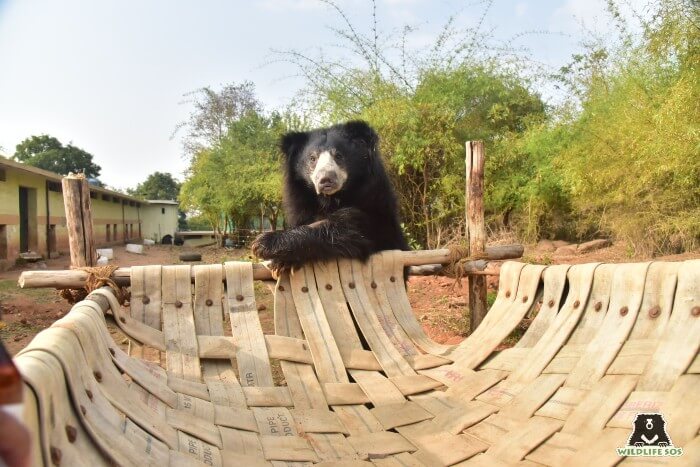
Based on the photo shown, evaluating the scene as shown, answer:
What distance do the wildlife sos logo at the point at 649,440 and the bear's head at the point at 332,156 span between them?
6.42 ft

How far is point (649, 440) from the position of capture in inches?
48.8

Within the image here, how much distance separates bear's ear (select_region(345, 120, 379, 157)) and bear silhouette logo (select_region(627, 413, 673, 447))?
7.06 ft

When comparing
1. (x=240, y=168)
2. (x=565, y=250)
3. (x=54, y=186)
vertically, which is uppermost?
(x=240, y=168)

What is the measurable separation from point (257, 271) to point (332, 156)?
932 mm

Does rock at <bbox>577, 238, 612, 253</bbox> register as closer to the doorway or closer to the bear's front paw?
the bear's front paw

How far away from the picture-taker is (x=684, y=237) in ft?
17.6

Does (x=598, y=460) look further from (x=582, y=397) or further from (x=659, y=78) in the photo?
(x=659, y=78)

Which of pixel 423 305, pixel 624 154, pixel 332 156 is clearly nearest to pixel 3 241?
pixel 423 305

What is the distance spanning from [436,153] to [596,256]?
243cm

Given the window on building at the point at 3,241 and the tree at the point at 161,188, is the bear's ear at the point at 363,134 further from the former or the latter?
the tree at the point at 161,188

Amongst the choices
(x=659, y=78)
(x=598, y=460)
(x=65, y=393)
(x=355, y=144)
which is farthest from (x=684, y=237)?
(x=65, y=393)

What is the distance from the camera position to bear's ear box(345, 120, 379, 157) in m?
3.16

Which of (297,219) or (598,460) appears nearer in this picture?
(598,460)

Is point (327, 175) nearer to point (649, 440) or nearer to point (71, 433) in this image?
point (649, 440)
